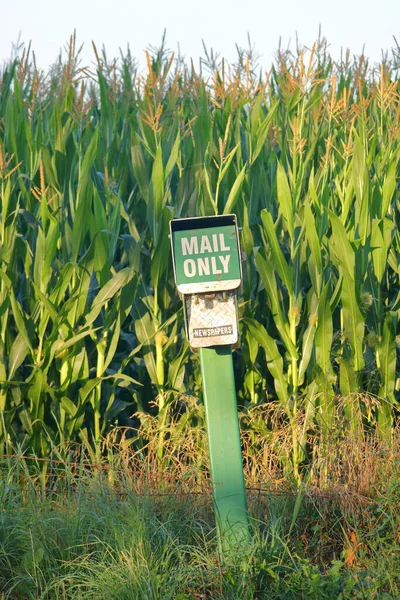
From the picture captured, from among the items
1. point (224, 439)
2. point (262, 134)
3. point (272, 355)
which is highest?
point (262, 134)

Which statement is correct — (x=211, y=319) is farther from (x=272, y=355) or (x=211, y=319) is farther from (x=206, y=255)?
(x=272, y=355)

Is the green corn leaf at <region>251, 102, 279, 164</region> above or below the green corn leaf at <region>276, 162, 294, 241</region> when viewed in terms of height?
above

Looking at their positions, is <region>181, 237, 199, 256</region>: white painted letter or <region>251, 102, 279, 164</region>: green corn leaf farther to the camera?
<region>251, 102, 279, 164</region>: green corn leaf

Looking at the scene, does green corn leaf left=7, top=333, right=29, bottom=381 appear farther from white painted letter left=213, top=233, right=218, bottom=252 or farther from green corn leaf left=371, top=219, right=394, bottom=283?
green corn leaf left=371, top=219, right=394, bottom=283

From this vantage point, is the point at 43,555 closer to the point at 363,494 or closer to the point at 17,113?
the point at 363,494

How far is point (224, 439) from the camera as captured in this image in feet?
8.66

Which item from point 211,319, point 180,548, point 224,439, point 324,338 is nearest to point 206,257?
point 211,319

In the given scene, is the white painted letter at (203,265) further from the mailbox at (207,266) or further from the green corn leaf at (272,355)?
the green corn leaf at (272,355)

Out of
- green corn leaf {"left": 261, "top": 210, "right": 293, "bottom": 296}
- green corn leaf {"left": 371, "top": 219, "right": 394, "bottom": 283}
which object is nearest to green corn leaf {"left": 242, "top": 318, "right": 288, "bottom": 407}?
green corn leaf {"left": 261, "top": 210, "right": 293, "bottom": 296}

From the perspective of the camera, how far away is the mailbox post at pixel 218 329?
260 cm

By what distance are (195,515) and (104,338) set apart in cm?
122

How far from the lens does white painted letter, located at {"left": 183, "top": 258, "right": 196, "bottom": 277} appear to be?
260cm

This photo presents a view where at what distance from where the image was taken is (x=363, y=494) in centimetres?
318

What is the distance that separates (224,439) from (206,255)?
0.66 metres
